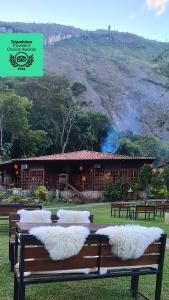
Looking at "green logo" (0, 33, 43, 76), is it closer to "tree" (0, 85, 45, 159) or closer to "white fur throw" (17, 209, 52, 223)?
"white fur throw" (17, 209, 52, 223)

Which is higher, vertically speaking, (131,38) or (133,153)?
(131,38)

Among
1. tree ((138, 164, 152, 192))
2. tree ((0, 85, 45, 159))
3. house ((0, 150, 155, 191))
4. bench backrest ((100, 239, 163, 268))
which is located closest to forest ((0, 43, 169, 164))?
tree ((0, 85, 45, 159))

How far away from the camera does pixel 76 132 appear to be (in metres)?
46.9

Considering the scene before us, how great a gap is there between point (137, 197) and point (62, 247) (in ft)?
80.2

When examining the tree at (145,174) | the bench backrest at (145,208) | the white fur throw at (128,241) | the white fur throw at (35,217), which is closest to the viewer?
the white fur throw at (128,241)

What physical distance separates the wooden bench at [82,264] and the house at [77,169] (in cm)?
2418

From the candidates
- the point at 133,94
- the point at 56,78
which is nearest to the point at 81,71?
the point at 133,94

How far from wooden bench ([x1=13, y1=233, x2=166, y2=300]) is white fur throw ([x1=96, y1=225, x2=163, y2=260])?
0.07 meters

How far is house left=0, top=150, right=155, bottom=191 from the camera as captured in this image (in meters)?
29.0

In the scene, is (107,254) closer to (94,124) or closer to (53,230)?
(53,230)

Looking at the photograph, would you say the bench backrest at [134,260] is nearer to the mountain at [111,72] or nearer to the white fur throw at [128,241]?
the white fur throw at [128,241]

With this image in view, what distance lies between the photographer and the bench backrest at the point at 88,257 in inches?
150

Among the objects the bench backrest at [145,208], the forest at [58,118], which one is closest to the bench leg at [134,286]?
the bench backrest at [145,208]

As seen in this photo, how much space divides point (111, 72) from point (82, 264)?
11124 centimetres
